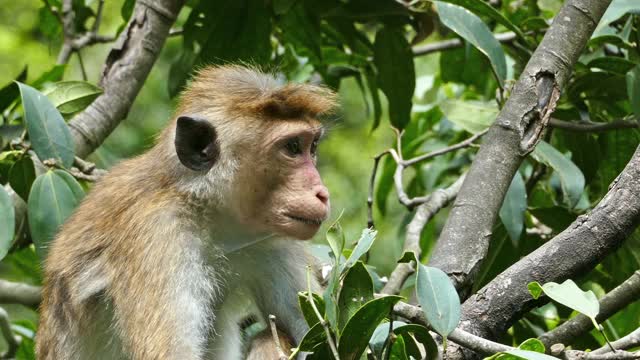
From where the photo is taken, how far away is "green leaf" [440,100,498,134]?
21.9ft

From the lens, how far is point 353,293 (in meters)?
4.23

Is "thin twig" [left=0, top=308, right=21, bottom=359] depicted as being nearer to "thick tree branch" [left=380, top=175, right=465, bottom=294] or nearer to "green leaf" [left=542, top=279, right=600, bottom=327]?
"thick tree branch" [left=380, top=175, right=465, bottom=294]

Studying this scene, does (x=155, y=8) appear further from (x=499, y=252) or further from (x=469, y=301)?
(x=469, y=301)

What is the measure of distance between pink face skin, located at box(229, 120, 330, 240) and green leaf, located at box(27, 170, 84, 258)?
0.94 metres

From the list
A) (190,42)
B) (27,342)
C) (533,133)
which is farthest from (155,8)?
(533,133)

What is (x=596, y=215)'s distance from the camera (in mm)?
4605

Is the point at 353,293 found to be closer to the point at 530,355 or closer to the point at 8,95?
the point at 530,355

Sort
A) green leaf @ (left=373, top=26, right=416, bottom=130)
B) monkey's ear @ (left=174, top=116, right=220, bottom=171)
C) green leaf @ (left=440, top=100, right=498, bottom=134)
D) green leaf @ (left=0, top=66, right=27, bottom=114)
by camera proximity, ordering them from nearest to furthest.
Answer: monkey's ear @ (left=174, top=116, right=220, bottom=171) < green leaf @ (left=0, top=66, right=27, bottom=114) < green leaf @ (left=440, top=100, right=498, bottom=134) < green leaf @ (left=373, top=26, right=416, bottom=130)

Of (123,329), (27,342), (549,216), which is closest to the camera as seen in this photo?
(123,329)

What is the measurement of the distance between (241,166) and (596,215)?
→ 6.38ft

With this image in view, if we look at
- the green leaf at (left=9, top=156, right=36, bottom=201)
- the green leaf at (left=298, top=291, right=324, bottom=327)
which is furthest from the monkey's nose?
the green leaf at (left=9, top=156, right=36, bottom=201)

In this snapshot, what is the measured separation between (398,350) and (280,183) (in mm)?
1675

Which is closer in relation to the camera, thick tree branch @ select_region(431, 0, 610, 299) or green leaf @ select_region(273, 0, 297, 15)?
thick tree branch @ select_region(431, 0, 610, 299)

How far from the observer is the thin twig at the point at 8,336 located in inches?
250
